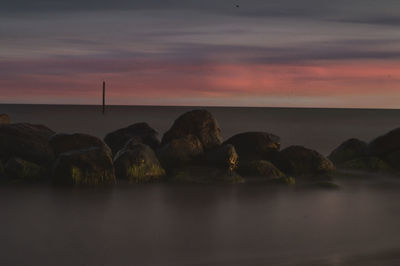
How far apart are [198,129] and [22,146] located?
16.5ft

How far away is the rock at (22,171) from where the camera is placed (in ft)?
44.9

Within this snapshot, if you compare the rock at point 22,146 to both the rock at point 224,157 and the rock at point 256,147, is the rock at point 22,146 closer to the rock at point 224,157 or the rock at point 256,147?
the rock at point 224,157

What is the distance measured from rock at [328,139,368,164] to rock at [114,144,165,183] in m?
6.85

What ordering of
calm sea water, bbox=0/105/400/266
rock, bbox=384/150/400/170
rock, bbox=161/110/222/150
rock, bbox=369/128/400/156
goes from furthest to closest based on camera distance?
rock, bbox=369/128/400/156
rock, bbox=384/150/400/170
rock, bbox=161/110/222/150
calm sea water, bbox=0/105/400/266

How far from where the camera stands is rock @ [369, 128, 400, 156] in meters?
16.2

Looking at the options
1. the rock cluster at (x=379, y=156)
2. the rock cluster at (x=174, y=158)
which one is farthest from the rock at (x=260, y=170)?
the rock cluster at (x=379, y=156)

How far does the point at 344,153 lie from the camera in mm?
17562

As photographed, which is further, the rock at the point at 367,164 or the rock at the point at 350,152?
the rock at the point at 350,152

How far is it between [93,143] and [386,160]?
9.20 m

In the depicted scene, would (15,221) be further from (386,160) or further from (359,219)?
(386,160)

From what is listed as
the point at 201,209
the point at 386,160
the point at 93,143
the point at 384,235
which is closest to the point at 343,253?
the point at 384,235

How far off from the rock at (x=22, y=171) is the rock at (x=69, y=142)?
32.2 inches

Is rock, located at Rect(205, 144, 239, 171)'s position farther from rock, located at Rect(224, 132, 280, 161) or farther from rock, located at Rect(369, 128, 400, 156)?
rock, located at Rect(369, 128, 400, 156)

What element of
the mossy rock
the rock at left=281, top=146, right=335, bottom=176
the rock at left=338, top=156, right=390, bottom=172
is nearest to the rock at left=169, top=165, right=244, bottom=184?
the mossy rock
